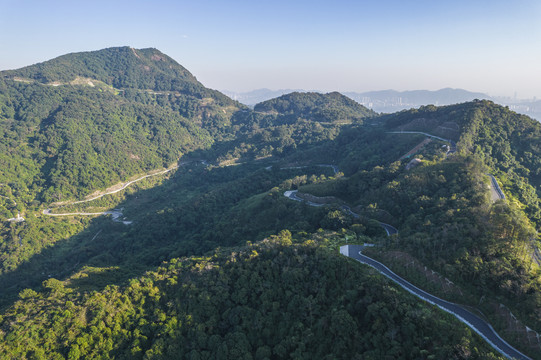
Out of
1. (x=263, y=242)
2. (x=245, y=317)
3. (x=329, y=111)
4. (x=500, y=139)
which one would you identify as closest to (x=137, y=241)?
(x=263, y=242)

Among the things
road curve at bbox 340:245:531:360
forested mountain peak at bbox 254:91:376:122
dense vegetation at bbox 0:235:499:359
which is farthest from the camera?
forested mountain peak at bbox 254:91:376:122

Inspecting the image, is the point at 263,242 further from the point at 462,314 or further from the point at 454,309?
the point at 462,314

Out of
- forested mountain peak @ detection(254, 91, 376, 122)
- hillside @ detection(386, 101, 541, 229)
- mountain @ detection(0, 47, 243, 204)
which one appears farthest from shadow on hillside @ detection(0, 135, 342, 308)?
forested mountain peak @ detection(254, 91, 376, 122)

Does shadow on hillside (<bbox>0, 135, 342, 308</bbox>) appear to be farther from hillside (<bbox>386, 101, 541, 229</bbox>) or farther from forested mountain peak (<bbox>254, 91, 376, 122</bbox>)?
forested mountain peak (<bbox>254, 91, 376, 122</bbox>)

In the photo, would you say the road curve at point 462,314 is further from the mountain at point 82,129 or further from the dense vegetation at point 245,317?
the mountain at point 82,129

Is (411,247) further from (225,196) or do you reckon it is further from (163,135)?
(163,135)

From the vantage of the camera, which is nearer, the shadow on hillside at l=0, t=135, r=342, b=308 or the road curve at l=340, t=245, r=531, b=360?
the road curve at l=340, t=245, r=531, b=360
